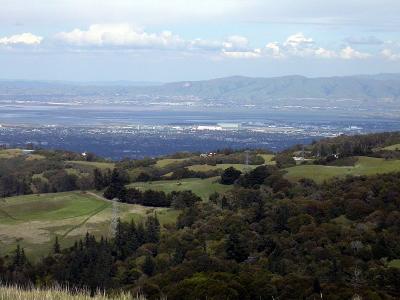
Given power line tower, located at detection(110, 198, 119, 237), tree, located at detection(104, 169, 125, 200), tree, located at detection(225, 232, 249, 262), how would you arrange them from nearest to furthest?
1. tree, located at detection(225, 232, 249, 262)
2. power line tower, located at detection(110, 198, 119, 237)
3. tree, located at detection(104, 169, 125, 200)

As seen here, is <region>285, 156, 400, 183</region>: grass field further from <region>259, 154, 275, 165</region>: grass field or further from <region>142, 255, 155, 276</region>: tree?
<region>142, 255, 155, 276</region>: tree

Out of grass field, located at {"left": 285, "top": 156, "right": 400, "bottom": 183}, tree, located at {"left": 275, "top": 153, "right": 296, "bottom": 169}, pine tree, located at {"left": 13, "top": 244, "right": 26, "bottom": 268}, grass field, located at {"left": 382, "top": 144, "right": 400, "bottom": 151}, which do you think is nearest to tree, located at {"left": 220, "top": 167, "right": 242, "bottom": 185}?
grass field, located at {"left": 285, "top": 156, "right": 400, "bottom": 183}

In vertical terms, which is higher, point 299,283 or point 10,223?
point 299,283

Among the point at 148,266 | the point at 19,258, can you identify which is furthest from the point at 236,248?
the point at 19,258

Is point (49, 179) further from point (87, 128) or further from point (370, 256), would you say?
point (87, 128)

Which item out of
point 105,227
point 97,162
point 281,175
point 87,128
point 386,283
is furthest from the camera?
point 87,128

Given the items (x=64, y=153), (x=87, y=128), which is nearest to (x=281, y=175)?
(x=64, y=153)

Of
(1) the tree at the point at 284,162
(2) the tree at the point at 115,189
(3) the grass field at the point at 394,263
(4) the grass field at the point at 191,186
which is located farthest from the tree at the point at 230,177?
(3) the grass field at the point at 394,263
